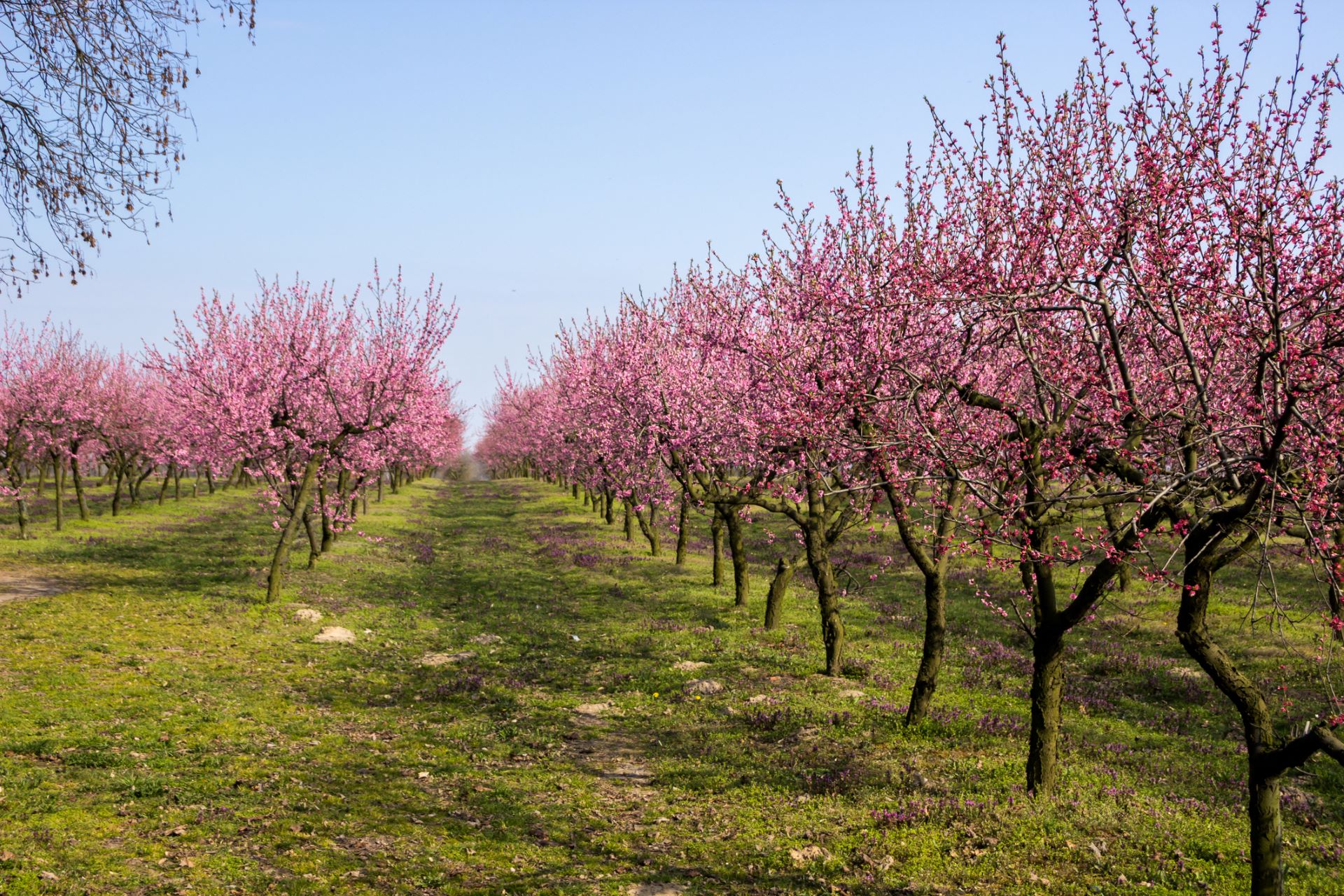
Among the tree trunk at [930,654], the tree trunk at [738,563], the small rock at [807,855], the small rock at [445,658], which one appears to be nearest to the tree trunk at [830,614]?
the tree trunk at [930,654]

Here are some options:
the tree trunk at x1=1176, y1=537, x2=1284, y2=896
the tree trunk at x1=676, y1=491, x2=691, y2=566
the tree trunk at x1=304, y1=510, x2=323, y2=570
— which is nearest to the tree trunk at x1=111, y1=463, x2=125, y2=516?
the tree trunk at x1=304, y1=510, x2=323, y2=570

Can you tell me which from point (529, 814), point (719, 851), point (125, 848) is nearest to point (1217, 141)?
point (719, 851)

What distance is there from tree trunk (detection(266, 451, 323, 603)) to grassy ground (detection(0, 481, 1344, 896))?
0.74 metres

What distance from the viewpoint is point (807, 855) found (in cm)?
1021

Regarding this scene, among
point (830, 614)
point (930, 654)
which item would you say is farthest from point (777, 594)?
point (930, 654)

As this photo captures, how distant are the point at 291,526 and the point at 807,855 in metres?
21.0

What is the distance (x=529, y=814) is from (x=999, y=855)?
6363 mm

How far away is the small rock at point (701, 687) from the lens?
1761 cm

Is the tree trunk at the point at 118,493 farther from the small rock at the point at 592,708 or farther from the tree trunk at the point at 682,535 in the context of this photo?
the small rock at the point at 592,708

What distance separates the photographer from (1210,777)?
42.4 feet

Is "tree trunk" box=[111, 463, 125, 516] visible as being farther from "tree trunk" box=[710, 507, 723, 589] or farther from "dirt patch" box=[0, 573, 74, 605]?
"tree trunk" box=[710, 507, 723, 589]

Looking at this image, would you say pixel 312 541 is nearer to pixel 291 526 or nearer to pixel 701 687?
pixel 291 526

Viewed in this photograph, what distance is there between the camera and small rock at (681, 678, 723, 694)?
1761 cm

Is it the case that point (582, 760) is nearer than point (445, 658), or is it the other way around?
point (582, 760)
